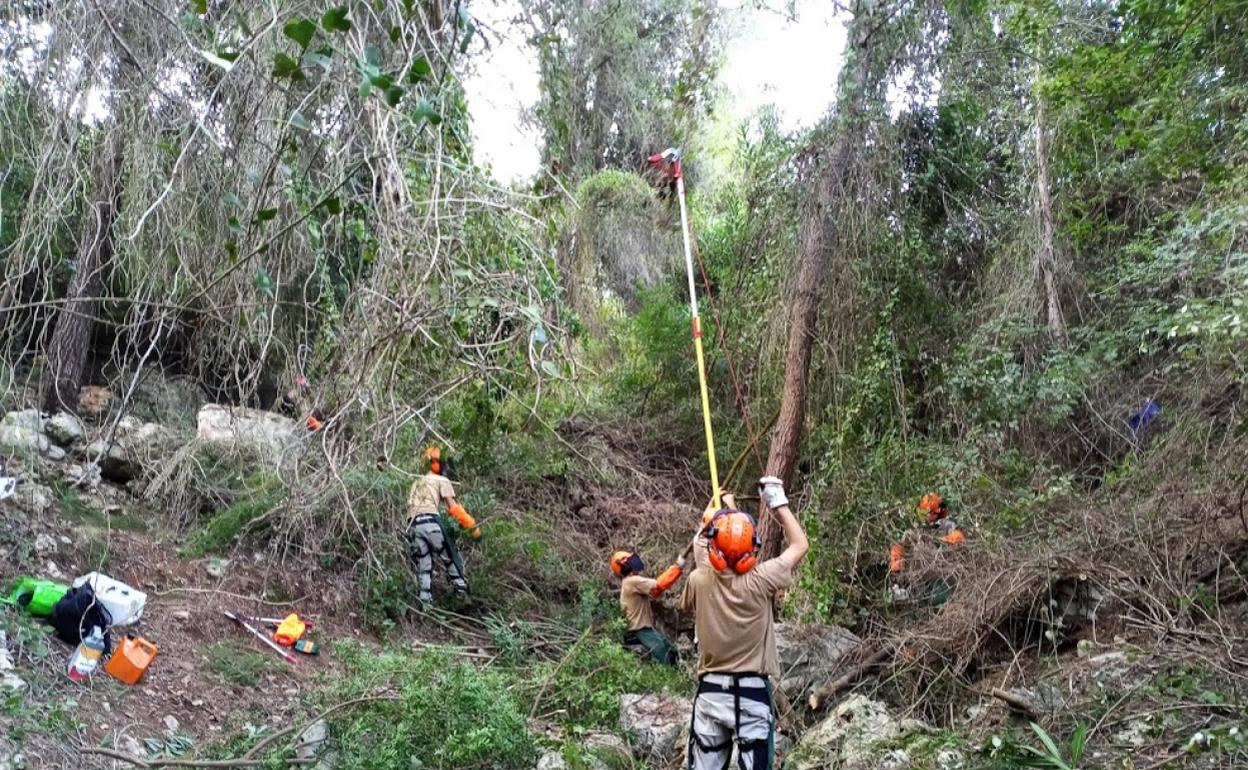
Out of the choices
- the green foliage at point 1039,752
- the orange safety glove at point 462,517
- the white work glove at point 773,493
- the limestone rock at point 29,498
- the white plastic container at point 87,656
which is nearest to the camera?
the green foliage at point 1039,752

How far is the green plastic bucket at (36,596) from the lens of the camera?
546cm

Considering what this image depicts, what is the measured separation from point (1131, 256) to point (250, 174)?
22.9ft

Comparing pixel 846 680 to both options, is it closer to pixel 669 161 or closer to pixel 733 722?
pixel 733 722

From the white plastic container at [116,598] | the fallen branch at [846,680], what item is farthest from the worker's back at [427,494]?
the fallen branch at [846,680]

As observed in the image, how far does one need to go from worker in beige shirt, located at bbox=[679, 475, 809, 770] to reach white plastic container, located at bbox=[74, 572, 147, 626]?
140 inches

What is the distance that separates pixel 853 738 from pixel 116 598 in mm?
4289

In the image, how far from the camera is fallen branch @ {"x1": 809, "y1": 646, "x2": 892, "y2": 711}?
599 centimetres

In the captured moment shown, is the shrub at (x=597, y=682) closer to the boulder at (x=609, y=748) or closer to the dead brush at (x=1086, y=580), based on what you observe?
the boulder at (x=609, y=748)

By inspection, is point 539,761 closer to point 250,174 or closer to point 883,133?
point 250,174

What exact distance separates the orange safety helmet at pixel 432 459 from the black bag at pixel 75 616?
113 inches

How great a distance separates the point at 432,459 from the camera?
317 inches

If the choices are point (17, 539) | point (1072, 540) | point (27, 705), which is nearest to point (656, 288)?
point (1072, 540)

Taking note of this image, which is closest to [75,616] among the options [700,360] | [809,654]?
[700,360]

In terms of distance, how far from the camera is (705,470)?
10.0 metres
